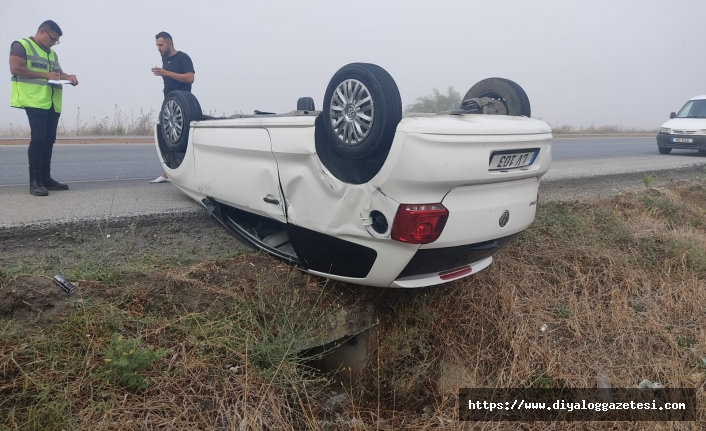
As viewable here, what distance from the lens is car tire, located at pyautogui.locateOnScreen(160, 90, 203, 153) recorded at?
4.57 m

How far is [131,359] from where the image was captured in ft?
9.22

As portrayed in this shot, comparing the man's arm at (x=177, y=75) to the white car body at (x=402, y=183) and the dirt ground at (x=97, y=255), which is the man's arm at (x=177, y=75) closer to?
the dirt ground at (x=97, y=255)

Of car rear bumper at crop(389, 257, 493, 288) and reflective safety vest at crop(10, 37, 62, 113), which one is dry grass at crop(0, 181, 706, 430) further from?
reflective safety vest at crop(10, 37, 62, 113)

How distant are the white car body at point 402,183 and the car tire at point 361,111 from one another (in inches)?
3.7

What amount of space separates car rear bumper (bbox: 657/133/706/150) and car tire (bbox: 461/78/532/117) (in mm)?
12917

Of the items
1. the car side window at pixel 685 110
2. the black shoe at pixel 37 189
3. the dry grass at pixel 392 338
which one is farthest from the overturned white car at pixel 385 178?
the car side window at pixel 685 110

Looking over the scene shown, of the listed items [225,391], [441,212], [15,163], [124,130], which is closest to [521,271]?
[441,212]

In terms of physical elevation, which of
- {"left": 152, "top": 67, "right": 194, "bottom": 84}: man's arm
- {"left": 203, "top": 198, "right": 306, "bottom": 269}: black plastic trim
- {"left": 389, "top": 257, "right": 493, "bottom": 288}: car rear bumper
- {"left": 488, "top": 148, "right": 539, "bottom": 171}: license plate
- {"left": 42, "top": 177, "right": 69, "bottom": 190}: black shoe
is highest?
{"left": 488, "top": 148, "right": 539, "bottom": 171}: license plate

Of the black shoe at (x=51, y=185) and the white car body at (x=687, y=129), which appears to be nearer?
the black shoe at (x=51, y=185)

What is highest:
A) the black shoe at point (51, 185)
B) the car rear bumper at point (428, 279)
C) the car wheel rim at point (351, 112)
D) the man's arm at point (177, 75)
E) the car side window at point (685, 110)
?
the car side window at point (685, 110)

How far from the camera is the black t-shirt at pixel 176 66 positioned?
6664mm

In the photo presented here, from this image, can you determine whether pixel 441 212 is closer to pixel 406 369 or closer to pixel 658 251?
pixel 406 369

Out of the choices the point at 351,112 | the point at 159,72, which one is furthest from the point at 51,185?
the point at 351,112

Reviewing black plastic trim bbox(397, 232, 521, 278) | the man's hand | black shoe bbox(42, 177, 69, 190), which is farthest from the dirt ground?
the man's hand
